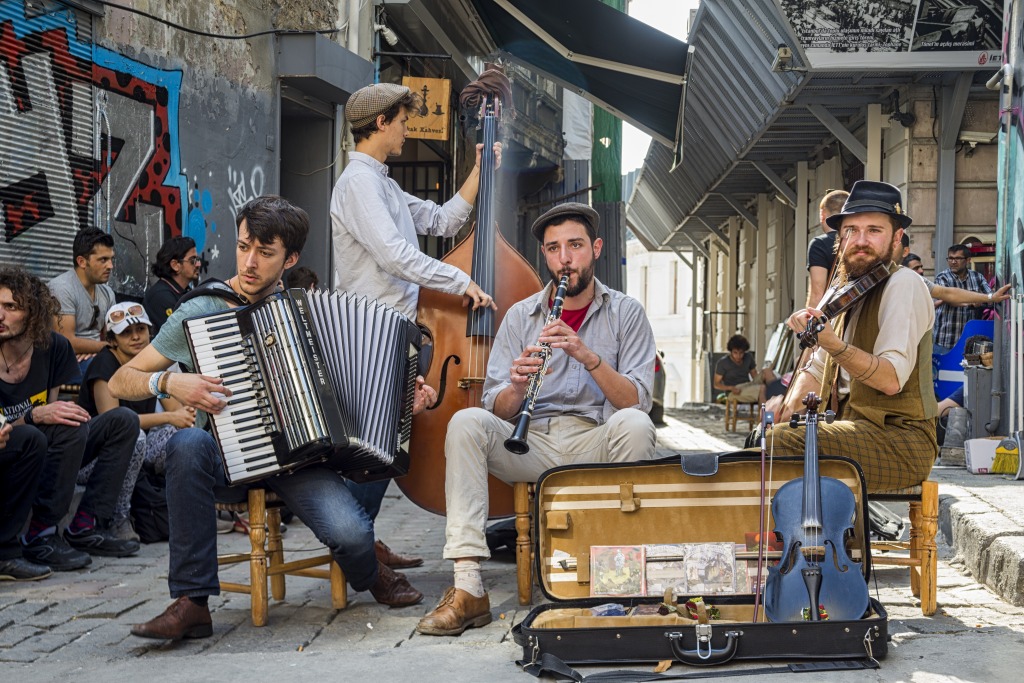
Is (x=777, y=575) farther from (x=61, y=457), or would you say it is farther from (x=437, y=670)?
A: (x=61, y=457)

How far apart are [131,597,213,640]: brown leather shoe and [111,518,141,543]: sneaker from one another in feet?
6.52

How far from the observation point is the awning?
1016 cm

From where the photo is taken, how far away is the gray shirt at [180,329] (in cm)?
390

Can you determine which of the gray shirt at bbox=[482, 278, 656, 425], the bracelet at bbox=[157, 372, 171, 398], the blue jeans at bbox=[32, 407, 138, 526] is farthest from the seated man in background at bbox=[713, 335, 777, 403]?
Result: the bracelet at bbox=[157, 372, 171, 398]

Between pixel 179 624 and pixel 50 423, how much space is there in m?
1.84

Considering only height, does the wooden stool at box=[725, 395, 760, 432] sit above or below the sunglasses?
below

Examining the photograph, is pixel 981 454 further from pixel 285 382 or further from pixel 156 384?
pixel 156 384

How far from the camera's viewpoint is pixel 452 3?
37.4ft

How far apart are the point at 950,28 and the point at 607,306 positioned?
663 centimetres

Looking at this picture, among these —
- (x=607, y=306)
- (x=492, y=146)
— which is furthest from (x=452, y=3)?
(x=607, y=306)

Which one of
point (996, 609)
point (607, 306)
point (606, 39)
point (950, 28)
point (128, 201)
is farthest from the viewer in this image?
point (606, 39)

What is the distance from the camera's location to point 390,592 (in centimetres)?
427

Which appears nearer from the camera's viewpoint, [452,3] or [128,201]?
[128,201]

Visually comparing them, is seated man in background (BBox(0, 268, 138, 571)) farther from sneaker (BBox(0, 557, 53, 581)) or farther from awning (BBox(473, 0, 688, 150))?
awning (BBox(473, 0, 688, 150))
